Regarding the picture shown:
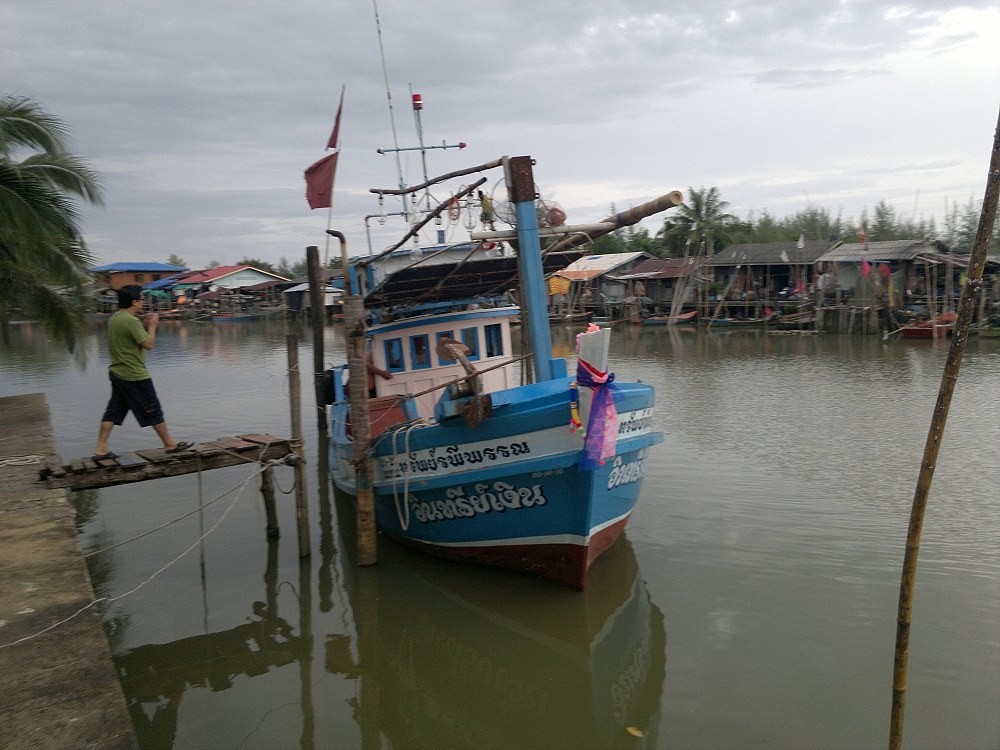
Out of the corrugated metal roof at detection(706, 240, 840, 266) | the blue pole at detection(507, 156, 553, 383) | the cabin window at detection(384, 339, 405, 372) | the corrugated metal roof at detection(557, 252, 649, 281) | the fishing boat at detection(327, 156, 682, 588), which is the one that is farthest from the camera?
the corrugated metal roof at detection(557, 252, 649, 281)

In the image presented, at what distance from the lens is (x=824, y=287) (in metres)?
35.8

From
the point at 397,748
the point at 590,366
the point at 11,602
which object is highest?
the point at 590,366

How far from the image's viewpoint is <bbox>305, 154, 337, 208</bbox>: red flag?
8516 millimetres

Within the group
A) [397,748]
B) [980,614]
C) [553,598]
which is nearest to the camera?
[397,748]

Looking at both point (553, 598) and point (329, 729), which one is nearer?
point (329, 729)

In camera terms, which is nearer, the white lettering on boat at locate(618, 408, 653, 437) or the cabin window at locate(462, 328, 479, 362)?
Result: the white lettering on boat at locate(618, 408, 653, 437)

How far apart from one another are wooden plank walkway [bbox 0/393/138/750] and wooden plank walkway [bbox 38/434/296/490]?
0.61ft

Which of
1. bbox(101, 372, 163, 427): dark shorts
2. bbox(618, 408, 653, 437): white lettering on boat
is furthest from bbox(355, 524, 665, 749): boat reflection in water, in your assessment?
bbox(101, 372, 163, 427): dark shorts

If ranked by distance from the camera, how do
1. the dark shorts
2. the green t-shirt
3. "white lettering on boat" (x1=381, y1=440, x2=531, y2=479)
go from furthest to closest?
the dark shorts, the green t-shirt, "white lettering on boat" (x1=381, y1=440, x2=531, y2=479)

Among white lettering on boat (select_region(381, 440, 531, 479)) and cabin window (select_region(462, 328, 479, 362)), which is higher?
cabin window (select_region(462, 328, 479, 362))

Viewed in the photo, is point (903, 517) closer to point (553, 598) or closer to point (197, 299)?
point (553, 598)

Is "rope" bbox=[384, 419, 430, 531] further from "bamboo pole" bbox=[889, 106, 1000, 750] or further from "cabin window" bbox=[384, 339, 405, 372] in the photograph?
"bamboo pole" bbox=[889, 106, 1000, 750]

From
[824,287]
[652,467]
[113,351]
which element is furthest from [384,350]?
[824,287]

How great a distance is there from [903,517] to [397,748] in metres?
6.90
